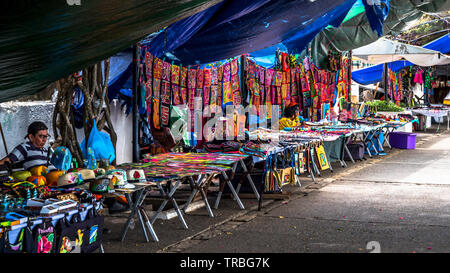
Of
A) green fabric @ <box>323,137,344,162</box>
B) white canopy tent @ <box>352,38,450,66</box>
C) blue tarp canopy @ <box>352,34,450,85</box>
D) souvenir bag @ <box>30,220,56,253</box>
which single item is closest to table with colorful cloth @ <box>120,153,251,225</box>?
souvenir bag @ <box>30,220,56,253</box>

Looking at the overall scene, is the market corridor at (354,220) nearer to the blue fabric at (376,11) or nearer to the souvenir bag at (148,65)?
the souvenir bag at (148,65)

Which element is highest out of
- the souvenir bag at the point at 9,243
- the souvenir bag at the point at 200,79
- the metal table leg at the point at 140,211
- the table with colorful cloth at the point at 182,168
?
the souvenir bag at the point at 200,79

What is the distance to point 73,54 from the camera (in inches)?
180

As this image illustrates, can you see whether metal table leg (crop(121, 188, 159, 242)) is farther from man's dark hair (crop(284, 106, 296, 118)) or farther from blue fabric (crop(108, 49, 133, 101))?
man's dark hair (crop(284, 106, 296, 118))

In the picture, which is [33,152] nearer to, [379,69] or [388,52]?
[388,52]

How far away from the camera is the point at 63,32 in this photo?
392cm

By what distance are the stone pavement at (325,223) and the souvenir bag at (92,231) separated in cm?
100

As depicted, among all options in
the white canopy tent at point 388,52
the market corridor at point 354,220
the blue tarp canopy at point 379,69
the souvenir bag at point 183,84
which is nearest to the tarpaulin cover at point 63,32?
the market corridor at point 354,220

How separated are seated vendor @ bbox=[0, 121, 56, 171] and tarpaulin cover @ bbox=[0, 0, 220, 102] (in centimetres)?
42

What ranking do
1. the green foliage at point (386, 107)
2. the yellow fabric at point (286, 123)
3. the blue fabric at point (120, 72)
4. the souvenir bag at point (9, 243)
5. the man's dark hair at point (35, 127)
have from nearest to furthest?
1. the souvenir bag at point (9, 243)
2. the man's dark hair at point (35, 127)
3. the blue fabric at point (120, 72)
4. the yellow fabric at point (286, 123)
5. the green foliage at point (386, 107)

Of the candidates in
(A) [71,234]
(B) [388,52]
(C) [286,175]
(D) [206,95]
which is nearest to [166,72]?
(D) [206,95]

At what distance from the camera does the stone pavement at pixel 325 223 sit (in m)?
5.13

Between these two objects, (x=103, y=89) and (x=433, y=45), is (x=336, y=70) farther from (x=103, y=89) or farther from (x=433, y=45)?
(x=433, y=45)

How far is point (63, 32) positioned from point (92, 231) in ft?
4.99
